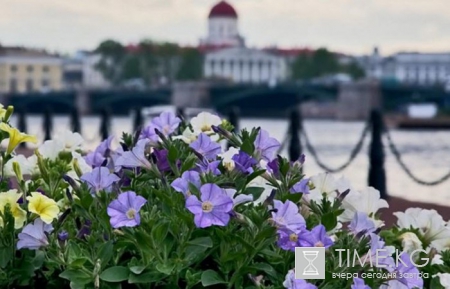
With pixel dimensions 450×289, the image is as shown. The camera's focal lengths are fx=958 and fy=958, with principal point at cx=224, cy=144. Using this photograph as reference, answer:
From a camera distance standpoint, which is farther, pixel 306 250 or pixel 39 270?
pixel 39 270

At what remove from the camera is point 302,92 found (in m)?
47.5

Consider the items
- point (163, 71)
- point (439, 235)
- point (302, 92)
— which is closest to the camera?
point (439, 235)

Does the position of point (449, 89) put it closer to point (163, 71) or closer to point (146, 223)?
point (163, 71)

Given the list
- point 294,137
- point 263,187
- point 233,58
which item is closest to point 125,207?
point 263,187

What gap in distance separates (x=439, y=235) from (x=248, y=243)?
50 cm

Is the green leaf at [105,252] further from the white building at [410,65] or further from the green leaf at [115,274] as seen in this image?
the white building at [410,65]

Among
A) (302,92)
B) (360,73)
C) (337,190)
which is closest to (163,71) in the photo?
(360,73)

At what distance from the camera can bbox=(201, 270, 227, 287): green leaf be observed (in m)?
1.34

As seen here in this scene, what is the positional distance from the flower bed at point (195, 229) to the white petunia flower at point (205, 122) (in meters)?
0.14

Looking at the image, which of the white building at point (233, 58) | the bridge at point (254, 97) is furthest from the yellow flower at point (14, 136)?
the white building at point (233, 58)

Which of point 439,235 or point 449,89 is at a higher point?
point 439,235

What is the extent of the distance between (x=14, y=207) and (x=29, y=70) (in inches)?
2948

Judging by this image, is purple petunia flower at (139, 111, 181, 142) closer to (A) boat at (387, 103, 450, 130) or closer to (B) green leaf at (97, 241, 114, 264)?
(B) green leaf at (97, 241, 114, 264)

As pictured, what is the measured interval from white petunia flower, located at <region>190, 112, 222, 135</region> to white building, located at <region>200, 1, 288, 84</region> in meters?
70.8
